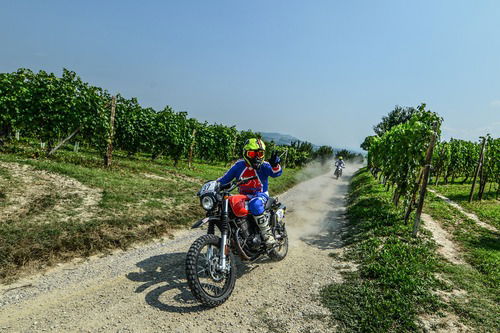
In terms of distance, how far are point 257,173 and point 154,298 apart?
111 inches

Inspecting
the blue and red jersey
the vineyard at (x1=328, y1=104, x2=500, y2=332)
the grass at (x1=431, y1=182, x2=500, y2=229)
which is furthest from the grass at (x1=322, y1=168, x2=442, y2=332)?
the grass at (x1=431, y1=182, x2=500, y2=229)

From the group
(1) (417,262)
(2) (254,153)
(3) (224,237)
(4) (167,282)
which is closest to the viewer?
(3) (224,237)

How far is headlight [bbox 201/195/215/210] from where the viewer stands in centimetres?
434

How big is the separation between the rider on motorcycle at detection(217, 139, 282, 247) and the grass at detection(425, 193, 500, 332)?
10.8 ft

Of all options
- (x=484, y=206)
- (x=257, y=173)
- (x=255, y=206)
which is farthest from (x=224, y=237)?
(x=484, y=206)

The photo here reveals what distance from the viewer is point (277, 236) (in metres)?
6.04

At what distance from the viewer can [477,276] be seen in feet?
18.9

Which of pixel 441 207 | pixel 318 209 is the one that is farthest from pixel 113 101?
pixel 441 207

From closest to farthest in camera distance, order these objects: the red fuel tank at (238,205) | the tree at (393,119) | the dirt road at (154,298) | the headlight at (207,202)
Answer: the dirt road at (154,298) < the headlight at (207,202) < the red fuel tank at (238,205) < the tree at (393,119)

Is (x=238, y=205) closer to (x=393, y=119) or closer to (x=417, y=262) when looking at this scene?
(x=417, y=262)

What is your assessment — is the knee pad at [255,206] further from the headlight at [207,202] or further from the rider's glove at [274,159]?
the headlight at [207,202]

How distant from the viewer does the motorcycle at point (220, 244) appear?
13.1 ft

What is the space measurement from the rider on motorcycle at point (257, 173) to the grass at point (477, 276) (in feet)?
10.8

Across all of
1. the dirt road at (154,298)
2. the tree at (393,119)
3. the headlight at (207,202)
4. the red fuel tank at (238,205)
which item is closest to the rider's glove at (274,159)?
the red fuel tank at (238,205)
